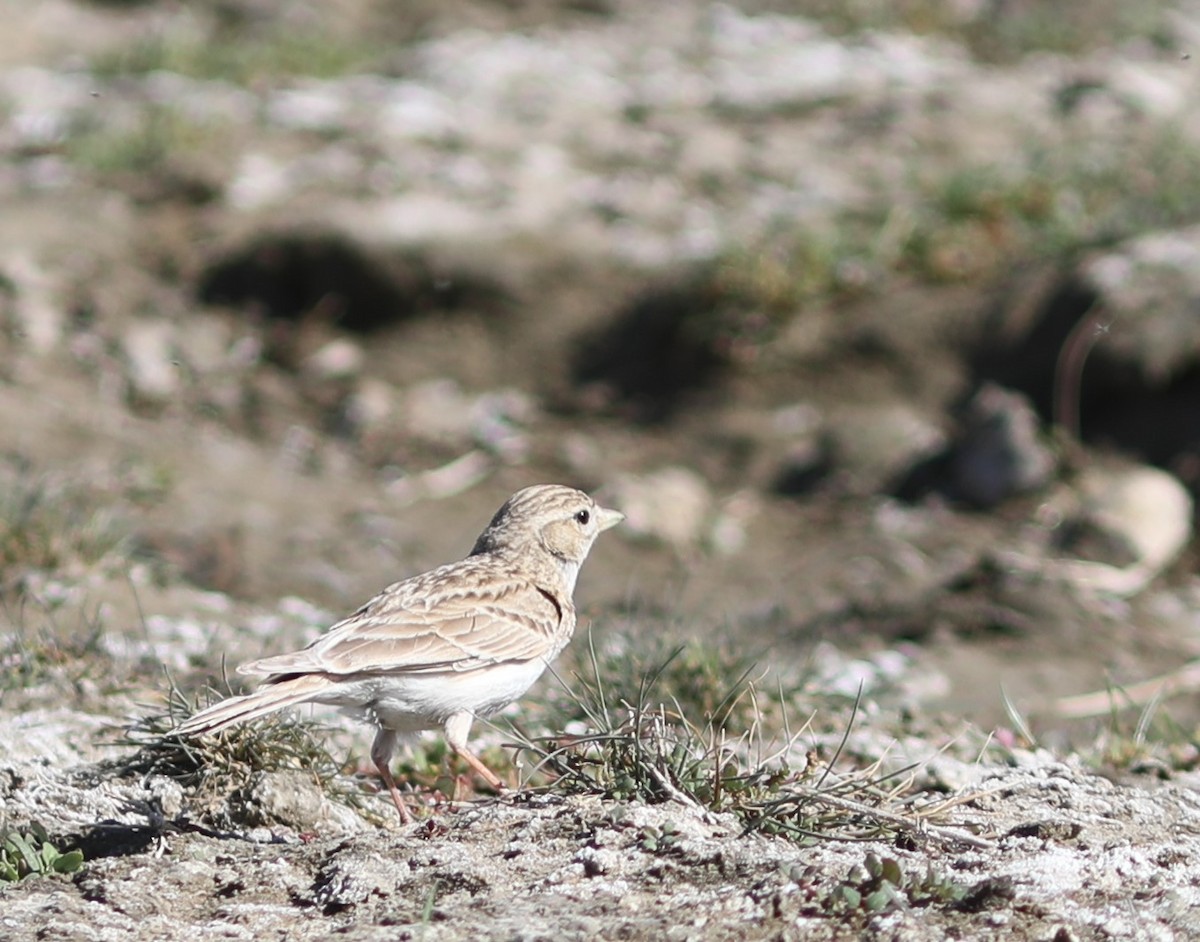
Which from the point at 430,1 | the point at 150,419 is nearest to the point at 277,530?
the point at 150,419

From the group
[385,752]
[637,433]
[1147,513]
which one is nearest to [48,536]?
[385,752]

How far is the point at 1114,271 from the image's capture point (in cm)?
1006

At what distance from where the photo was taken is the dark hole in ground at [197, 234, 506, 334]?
12.0 metres

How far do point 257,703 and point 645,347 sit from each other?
7491 mm

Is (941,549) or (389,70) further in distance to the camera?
(389,70)

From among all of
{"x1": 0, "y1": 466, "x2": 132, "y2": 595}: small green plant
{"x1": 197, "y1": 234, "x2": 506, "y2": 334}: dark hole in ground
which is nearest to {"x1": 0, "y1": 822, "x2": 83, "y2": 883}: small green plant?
{"x1": 0, "y1": 466, "x2": 132, "y2": 595}: small green plant

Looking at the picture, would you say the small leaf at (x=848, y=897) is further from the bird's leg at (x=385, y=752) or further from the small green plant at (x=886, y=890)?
the bird's leg at (x=385, y=752)

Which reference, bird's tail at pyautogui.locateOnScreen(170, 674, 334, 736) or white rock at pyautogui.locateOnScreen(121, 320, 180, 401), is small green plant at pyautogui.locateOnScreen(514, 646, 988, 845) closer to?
bird's tail at pyautogui.locateOnScreen(170, 674, 334, 736)

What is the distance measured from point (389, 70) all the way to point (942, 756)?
41.7 ft

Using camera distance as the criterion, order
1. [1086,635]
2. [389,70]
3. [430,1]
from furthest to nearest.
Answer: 1. [430,1]
2. [389,70]
3. [1086,635]

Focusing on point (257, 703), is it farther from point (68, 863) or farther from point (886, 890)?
point (886, 890)

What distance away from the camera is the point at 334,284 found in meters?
12.3

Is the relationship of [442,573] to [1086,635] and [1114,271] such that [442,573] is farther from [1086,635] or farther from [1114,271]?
[1114,271]

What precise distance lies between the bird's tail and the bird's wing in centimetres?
5
